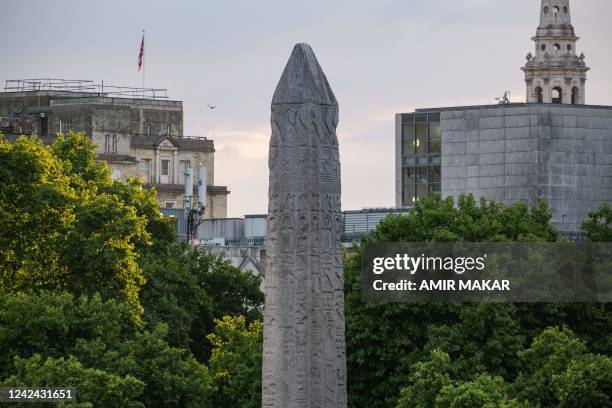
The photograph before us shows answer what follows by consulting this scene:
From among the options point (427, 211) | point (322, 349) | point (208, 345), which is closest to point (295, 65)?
point (322, 349)

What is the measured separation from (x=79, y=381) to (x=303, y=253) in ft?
64.0

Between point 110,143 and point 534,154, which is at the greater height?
point 110,143

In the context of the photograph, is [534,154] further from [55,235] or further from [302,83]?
[302,83]

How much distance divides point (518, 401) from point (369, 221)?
63.6m

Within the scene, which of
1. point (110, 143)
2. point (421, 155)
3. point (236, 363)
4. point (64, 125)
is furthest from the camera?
point (110, 143)

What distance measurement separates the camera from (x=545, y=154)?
146 m

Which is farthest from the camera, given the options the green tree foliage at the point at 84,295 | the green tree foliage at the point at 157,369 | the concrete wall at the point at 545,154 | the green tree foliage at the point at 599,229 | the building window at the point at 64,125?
the building window at the point at 64,125

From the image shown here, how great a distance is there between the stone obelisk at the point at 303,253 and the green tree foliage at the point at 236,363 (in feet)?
99.8

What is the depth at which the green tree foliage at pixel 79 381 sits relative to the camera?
196 feet

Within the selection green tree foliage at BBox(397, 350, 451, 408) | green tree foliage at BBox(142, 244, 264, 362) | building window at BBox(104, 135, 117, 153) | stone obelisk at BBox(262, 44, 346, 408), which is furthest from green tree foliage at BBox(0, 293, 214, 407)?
building window at BBox(104, 135, 117, 153)

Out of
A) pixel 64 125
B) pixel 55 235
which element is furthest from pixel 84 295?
pixel 64 125

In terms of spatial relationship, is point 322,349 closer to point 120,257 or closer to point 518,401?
point 518,401

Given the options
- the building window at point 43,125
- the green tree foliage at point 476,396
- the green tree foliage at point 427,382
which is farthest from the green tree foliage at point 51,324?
the building window at point 43,125

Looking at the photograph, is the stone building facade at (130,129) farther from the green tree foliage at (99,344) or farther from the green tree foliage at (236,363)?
the green tree foliage at (99,344)
